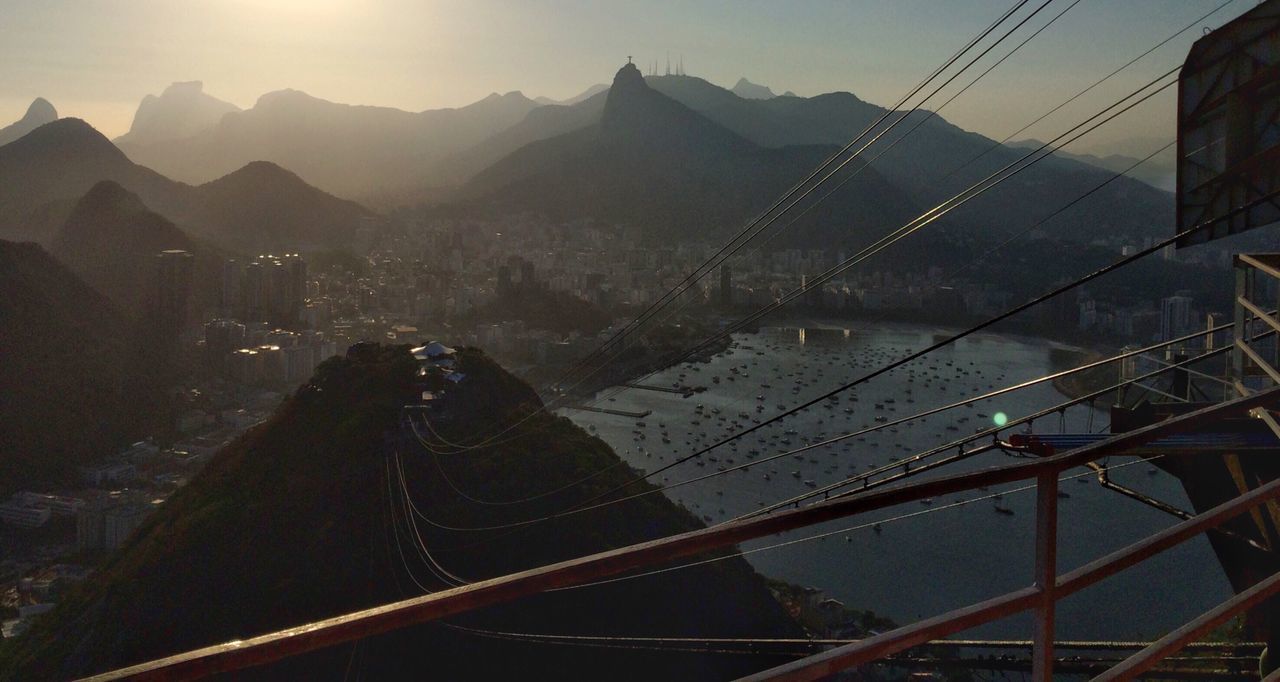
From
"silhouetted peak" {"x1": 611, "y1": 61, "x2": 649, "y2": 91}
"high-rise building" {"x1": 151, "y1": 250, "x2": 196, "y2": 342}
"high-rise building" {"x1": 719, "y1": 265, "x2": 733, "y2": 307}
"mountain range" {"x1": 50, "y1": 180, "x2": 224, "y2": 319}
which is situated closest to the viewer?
"high-rise building" {"x1": 151, "y1": 250, "x2": 196, "y2": 342}

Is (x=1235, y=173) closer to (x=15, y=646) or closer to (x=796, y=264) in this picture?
(x=15, y=646)

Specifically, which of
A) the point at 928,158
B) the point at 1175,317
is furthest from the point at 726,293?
the point at 928,158

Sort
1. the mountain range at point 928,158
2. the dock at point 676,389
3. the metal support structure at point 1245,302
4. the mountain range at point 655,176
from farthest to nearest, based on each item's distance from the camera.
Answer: the mountain range at point 655,176 < the mountain range at point 928,158 < the dock at point 676,389 < the metal support structure at point 1245,302

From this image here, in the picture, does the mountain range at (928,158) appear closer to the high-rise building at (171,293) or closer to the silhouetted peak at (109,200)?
the high-rise building at (171,293)

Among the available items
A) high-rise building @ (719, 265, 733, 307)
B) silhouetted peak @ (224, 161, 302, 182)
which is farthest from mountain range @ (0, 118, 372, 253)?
high-rise building @ (719, 265, 733, 307)

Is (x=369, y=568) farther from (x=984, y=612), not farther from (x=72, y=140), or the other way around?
(x=72, y=140)

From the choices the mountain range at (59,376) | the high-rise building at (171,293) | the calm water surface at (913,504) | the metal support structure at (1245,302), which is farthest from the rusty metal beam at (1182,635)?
the high-rise building at (171,293)

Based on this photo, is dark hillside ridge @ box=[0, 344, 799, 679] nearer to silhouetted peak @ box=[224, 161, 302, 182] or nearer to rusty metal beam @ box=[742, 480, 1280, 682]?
rusty metal beam @ box=[742, 480, 1280, 682]

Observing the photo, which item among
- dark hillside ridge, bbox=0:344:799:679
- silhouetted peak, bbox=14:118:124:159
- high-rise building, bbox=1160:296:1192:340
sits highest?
silhouetted peak, bbox=14:118:124:159
